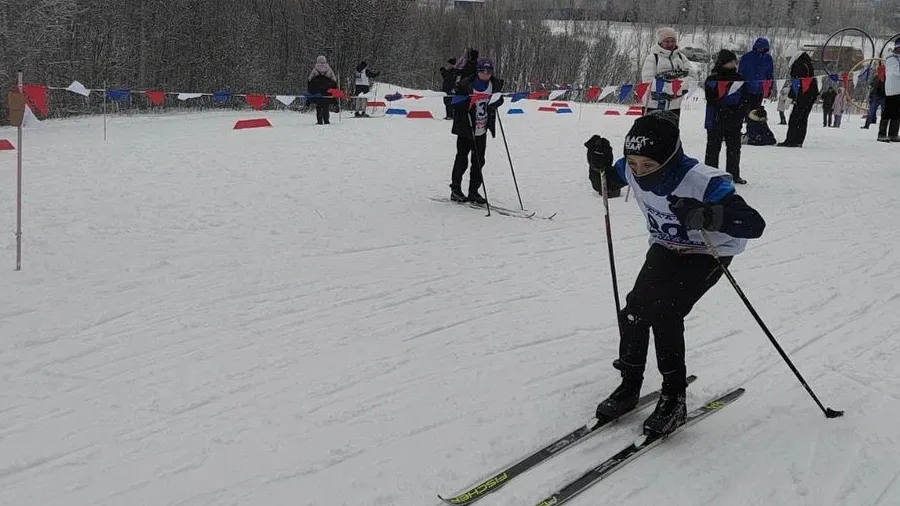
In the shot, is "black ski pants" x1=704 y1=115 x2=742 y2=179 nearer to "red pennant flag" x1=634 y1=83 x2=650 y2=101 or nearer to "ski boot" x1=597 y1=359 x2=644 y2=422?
"red pennant flag" x1=634 y1=83 x2=650 y2=101

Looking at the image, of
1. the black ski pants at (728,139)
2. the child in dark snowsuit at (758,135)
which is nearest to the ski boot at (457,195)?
the black ski pants at (728,139)

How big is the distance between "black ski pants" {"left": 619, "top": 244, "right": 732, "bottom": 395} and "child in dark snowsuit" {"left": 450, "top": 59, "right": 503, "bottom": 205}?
461cm

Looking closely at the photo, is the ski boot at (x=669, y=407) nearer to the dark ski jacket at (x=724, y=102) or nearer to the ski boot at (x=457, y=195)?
the ski boot at (x=457, y=195)

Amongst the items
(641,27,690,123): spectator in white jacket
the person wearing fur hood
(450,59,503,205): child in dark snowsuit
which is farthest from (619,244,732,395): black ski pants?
the person wearing fur hood

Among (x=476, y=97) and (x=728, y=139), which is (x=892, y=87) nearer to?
(x=728, y=139)

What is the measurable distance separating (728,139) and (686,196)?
22.7ft

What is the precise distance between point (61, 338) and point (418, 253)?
2941 mm

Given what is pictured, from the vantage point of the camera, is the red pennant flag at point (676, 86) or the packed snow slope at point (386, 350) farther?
the red pennant flag at point (676, 86)

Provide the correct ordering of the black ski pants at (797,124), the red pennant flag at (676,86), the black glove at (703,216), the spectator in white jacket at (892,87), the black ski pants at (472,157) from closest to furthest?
1. the black glove at (703,216)
2. the black ski pants at (472,157)
3. the red pennant flag at (676,86)
4. the spectator in white jacket at (892,87)
5. the black ski pants at (797,124)

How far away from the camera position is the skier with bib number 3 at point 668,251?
2.90m

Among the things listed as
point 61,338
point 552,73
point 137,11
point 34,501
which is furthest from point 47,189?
point 552,73

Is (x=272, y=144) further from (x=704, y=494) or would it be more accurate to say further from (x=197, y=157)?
(x=704, y=494)

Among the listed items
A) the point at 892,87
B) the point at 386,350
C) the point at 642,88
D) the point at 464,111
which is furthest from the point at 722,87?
the point at 386,350

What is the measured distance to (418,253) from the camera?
19.9ft
